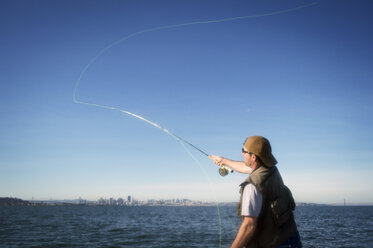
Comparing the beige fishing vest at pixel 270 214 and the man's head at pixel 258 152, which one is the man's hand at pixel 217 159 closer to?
the man's head at pixel 258 152

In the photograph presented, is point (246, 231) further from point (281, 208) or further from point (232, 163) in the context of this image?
point (232, 163)

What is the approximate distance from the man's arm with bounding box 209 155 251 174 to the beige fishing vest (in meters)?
1.05

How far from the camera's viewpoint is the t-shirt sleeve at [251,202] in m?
2.45

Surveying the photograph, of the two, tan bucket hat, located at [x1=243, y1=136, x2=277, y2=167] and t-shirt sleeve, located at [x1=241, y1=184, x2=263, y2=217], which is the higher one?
tan bucket hat, located at [x1=243, y1=136, x2=277, y2=167]

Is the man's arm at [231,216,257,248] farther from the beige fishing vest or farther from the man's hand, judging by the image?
the man's hand

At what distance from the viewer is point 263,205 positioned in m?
2.60

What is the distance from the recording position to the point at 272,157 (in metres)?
2.87

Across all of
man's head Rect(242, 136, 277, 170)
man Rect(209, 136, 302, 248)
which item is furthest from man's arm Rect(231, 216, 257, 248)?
man's head Rect(242, 136, 277, 170)

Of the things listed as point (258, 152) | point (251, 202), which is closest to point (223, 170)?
point (258, 152)

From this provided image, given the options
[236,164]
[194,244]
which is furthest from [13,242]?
[236,164]

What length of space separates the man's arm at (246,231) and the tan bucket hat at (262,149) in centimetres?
62

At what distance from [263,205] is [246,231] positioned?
1.00 ft

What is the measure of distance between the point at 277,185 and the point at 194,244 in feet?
62.5

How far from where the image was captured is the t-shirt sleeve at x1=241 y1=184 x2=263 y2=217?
245 cm
